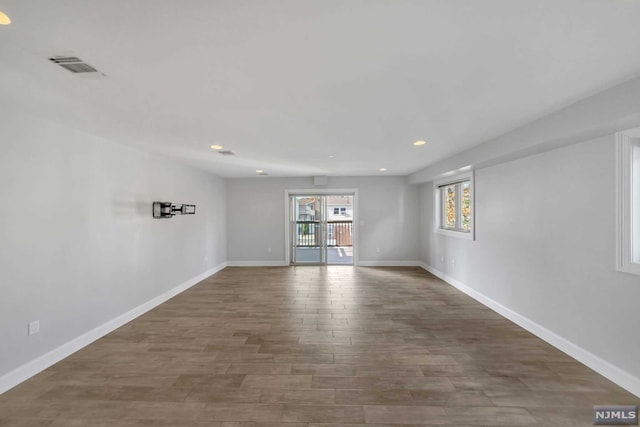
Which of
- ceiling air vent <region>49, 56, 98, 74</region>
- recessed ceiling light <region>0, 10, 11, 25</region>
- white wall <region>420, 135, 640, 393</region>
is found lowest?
white wall <region>420, 135, 640, 393</region>

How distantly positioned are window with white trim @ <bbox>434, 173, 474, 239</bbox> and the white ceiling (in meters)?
2.10

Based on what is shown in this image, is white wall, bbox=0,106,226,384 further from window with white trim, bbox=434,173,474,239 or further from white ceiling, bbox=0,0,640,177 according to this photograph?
window with white trim, bbox=434,173,474,239

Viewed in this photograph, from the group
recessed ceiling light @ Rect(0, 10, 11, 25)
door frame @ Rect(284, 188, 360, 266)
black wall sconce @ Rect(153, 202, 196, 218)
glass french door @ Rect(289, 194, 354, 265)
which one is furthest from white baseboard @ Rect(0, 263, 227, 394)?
glass french door @ Rect(289, 194, 354, 265)

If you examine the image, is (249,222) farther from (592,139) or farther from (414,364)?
(592,139)

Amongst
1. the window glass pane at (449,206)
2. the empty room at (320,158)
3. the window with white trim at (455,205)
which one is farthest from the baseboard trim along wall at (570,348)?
the window glass pane at (449,206)

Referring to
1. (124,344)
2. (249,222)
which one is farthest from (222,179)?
(124,344)

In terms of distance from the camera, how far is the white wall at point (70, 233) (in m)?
2.31

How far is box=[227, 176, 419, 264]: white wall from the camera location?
273 inches

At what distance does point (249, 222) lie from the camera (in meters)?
7.12

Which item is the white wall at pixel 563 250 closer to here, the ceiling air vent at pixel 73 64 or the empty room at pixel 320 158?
the empty room at pixel 320 158

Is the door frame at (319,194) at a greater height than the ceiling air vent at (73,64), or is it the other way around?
the ceiling air vent at (73,64)

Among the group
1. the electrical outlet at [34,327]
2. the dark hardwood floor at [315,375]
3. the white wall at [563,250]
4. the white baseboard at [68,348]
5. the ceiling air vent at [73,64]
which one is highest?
the ceiling air vent at [73,64]

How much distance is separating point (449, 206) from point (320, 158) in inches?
118

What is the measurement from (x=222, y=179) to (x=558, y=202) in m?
6.38
